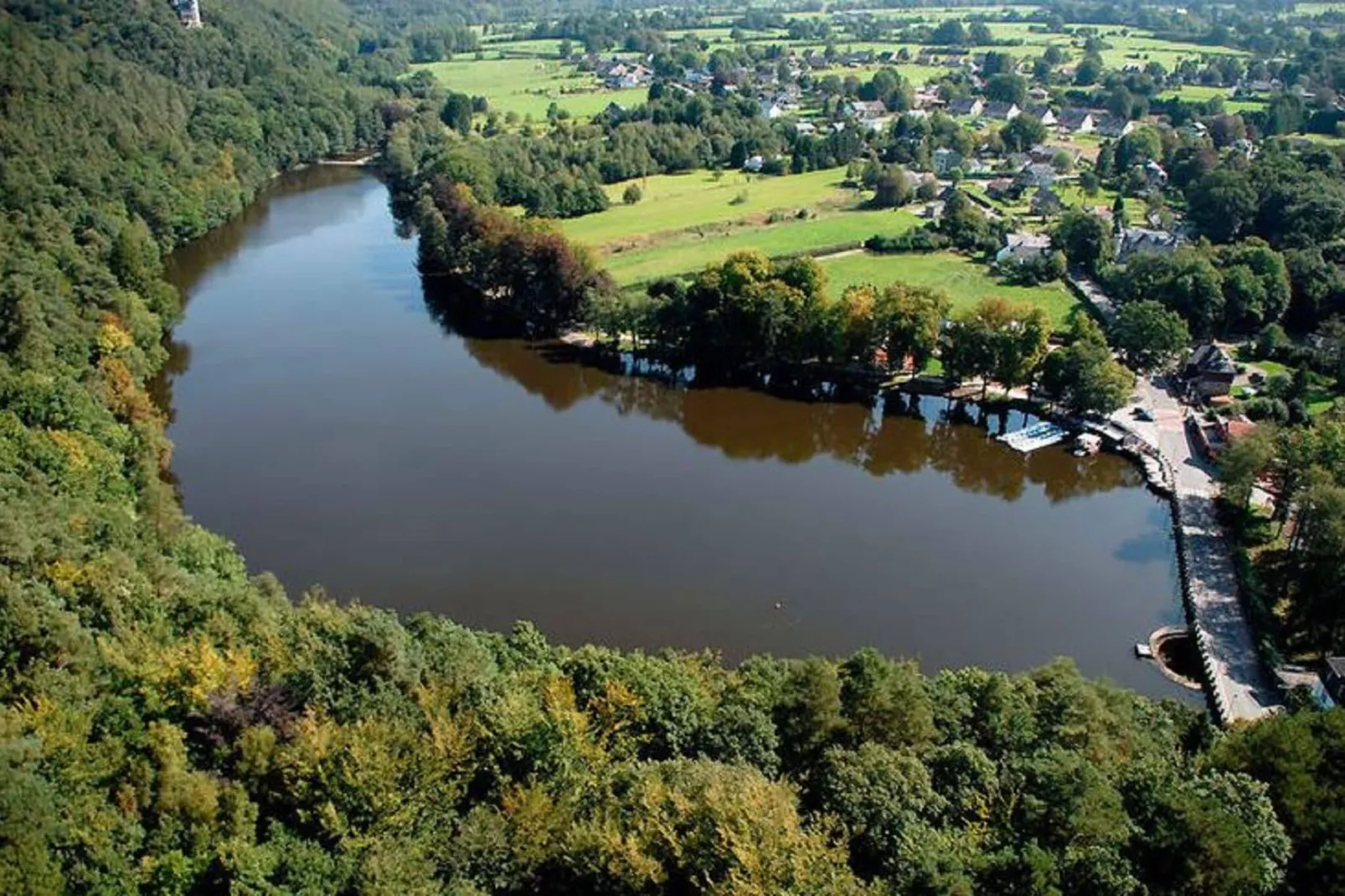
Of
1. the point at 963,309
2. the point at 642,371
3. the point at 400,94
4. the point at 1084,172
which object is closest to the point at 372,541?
the point at 642,371

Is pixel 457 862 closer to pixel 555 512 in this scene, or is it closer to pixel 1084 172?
pixel 555 512

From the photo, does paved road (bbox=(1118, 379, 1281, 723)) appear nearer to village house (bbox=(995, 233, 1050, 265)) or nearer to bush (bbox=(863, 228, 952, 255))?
village house (bbox=(995, 233, 1050, 265))

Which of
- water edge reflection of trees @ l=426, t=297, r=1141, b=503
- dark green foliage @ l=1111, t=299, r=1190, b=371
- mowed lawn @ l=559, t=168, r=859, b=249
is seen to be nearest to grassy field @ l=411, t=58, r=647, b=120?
mowed lawn @ l=559, t=168, r=859, b=249

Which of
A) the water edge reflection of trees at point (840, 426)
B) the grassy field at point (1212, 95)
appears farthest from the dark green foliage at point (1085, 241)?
the grassy field at point (1212, 95)

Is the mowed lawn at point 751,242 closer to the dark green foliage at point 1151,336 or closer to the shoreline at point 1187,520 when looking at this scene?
the shoreline at point 1187,520

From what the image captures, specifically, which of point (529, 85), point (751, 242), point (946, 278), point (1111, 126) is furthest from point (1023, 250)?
point (529, 85)
